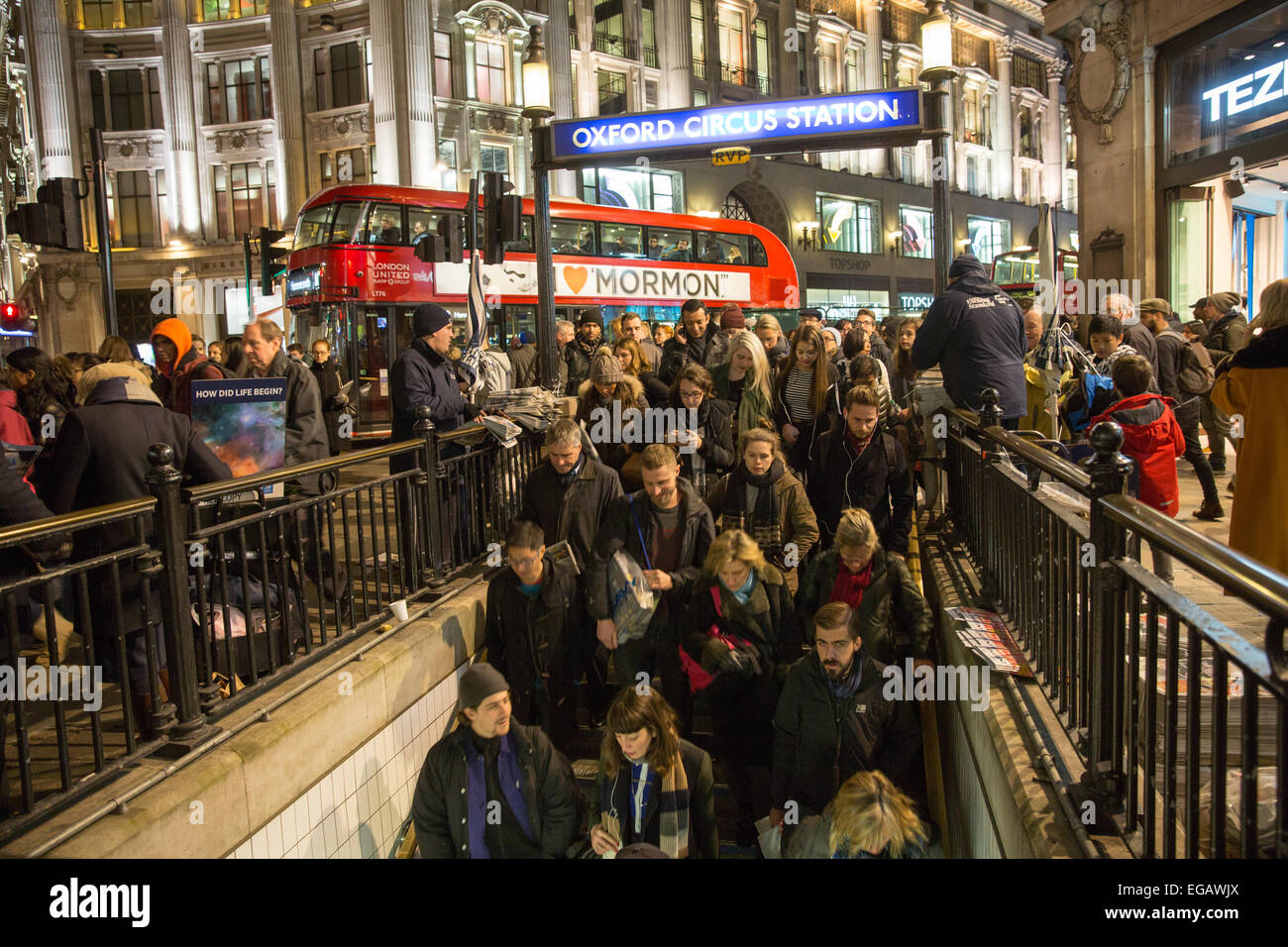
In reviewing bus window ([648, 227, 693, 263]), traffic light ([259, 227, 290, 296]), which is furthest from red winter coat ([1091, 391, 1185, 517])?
bus window ([648, 227, 693, 263])

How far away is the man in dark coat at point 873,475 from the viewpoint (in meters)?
6.20

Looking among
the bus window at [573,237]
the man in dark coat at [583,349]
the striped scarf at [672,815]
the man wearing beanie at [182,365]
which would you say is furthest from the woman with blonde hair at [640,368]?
the bus window at [573,237]

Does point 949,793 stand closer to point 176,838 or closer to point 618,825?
point 618,825

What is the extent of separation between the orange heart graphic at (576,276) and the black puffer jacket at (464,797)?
14.2 m

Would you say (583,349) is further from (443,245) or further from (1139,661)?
(1139,661)

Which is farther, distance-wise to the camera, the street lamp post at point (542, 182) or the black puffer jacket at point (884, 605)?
the street lamp post at point (542, 182)

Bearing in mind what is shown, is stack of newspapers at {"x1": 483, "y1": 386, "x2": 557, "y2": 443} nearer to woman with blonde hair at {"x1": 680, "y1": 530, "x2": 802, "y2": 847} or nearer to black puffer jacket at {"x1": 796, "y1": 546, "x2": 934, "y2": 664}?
woman with blonde hair at {"x1": 680, "y1": 530, "x2": 802, "y2": 847}

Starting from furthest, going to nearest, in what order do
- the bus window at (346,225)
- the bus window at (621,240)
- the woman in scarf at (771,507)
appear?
the bus window at (621,240) < the bus window at (346,225) < the woman in scarf at (771,507)

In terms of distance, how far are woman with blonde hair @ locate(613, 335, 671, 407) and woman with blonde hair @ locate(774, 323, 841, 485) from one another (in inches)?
41.3

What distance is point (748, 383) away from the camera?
7504 mm

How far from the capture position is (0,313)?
2259 cm

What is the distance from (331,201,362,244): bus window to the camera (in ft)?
51.6

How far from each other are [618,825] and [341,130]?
33.0m

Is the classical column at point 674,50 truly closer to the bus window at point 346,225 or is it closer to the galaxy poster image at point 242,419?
the bus window at point 346,225
